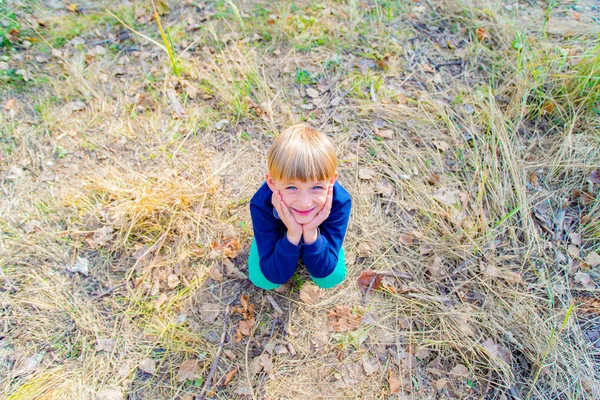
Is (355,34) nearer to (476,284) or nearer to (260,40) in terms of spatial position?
(260,40)

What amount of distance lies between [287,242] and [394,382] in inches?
51.3

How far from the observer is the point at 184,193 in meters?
3.29

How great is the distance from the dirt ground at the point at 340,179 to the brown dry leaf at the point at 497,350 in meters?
0.03

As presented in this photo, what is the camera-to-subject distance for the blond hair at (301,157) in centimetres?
206

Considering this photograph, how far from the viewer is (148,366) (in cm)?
Result: 266

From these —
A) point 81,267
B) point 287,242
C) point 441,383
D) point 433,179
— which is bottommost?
point 441,383

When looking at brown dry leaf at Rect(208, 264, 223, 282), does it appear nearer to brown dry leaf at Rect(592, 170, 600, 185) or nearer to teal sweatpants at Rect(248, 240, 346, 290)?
teal sweatpants at Rect(248, 240, 346, 290)

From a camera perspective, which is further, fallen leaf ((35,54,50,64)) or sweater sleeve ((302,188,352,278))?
fallen leaf ((35,54,50,64))

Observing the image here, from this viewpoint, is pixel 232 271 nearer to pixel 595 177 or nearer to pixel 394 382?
pixel 394 382

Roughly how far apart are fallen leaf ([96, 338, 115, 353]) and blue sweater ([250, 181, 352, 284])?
1.25 m

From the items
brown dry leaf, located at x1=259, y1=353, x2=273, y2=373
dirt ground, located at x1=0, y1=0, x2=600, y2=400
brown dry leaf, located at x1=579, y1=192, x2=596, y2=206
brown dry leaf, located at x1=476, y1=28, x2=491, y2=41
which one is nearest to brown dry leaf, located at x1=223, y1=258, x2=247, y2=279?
dirt ground, located at x1=0, y1=0, x2=600, y2=400

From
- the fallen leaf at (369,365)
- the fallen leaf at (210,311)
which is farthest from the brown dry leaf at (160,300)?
the fallen leaf at (369,365)

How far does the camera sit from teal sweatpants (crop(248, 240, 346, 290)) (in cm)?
275

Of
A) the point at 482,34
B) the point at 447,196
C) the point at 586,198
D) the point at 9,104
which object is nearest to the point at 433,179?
the point at 447,196
